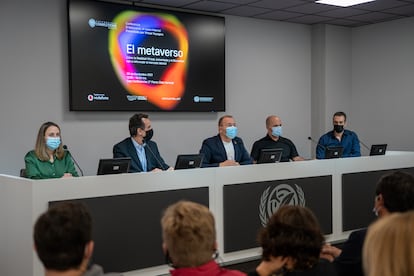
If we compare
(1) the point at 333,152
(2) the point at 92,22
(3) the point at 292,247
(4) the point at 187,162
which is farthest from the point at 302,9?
(3) the point at 292,247

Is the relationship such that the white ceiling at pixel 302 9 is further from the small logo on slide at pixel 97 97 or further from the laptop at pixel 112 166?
the laptop at pixel 112 166

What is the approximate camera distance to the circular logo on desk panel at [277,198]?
14.0ft

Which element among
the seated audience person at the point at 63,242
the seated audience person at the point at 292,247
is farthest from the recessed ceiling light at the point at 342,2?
the seated audience person at the point at 63,242

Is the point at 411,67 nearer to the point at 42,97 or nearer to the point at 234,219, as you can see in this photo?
the point at 234,219

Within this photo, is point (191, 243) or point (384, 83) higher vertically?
point (384, 83)

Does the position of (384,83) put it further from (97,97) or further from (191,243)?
(191,243)

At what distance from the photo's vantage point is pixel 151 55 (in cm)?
571

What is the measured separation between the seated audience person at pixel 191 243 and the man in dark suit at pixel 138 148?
278 centimetres

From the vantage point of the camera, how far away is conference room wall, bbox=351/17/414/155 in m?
6.76

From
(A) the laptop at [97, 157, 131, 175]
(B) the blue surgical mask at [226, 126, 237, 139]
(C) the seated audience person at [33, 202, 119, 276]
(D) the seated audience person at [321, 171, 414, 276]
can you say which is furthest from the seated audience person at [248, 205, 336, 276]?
(B) the blue surgical mask at [226, 126, 237, 139]

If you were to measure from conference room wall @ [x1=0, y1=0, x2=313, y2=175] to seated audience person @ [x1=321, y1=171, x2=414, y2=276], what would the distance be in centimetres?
369

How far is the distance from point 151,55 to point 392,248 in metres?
4.97

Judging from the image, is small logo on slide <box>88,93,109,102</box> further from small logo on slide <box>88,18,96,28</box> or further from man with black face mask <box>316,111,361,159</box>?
man with black face mask <box>316,111,361,159</box>

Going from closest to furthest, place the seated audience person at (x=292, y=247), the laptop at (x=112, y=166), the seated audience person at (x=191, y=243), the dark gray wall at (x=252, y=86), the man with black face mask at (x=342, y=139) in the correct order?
the seated audience person at (x=191, y=243), the seated audience person at (x=292, y=247), the laptop at (x=112, y=166), the dark gray wall at (x=252, y=86), the man with black face mask at (x=342, y=139)
